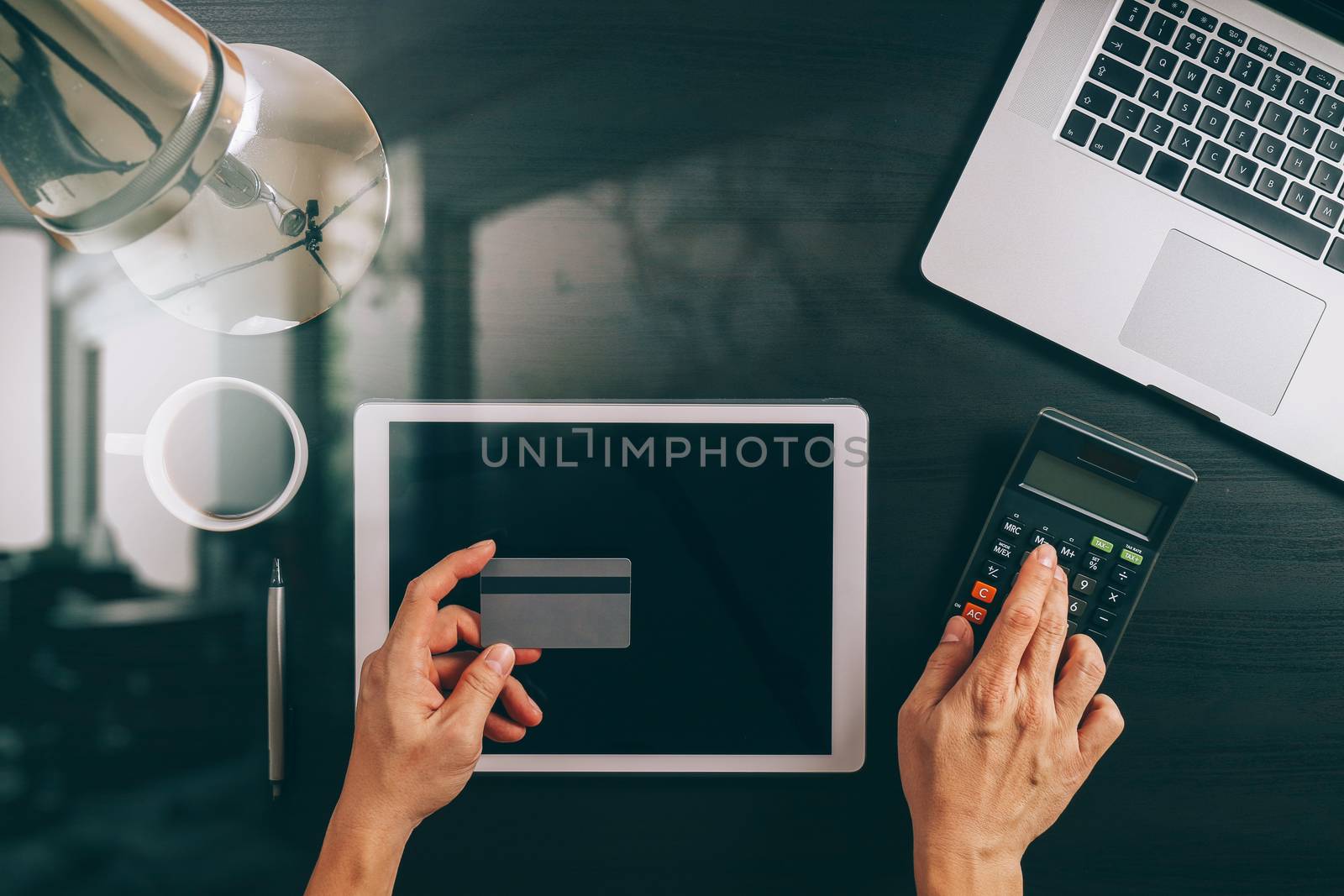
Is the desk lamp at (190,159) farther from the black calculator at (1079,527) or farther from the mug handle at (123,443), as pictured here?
the black calculator at (1079,527)

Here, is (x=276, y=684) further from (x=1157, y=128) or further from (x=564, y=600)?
(x=1157, y=128)

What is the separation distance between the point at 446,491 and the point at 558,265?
0.68ft

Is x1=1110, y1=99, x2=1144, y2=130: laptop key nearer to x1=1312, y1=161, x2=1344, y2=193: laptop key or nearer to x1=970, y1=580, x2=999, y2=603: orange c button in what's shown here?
x1=1312, y1=161, x2=1344, y2=193: laptop key

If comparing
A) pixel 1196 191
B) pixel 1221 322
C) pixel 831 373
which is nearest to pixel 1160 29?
pixel 1196 191

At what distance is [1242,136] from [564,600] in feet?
2.13

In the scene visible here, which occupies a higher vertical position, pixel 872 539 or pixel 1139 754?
pixel 872 539

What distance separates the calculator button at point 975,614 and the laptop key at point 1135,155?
1.20 feet

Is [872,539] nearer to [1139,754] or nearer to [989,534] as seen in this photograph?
[989,534]

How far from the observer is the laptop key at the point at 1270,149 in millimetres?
640

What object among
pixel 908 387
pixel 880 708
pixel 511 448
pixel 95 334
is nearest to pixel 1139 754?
pixel 880 708

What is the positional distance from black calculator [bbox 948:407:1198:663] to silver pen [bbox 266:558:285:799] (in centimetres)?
54

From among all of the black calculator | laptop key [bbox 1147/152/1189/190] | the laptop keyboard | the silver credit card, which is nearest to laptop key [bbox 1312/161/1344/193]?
the laptop keyboard

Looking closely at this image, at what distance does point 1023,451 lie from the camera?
652 millimetres

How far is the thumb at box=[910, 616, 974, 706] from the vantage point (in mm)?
635
